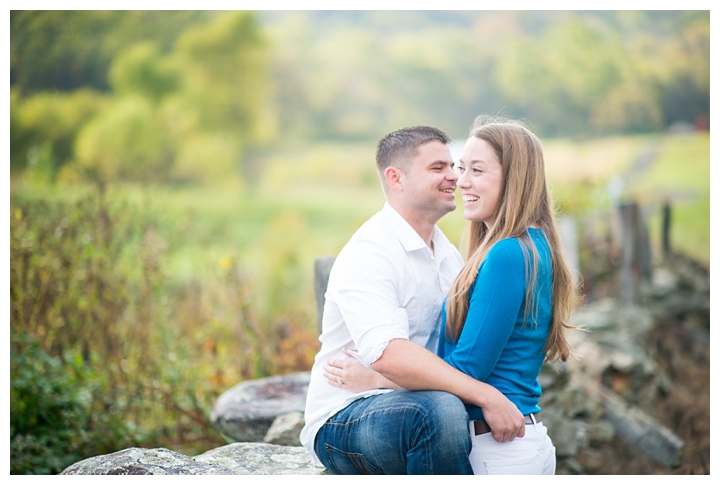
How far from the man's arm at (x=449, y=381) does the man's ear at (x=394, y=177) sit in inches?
27.7

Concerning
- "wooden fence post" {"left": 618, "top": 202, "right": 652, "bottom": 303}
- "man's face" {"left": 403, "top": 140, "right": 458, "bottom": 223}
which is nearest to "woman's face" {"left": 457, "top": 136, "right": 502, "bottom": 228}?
"man's face" {"left": 403, "top": 140, "right": 458, "bottom": 223}

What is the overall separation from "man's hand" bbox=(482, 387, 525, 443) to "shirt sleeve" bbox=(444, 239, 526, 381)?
7cm

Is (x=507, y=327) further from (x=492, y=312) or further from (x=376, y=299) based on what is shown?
(x=376, y=299)

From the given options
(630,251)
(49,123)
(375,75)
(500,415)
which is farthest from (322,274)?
(375,75)

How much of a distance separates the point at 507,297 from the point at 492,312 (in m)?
0.07

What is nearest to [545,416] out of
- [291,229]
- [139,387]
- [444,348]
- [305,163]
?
[444,348]

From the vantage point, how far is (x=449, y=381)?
209 centimetres

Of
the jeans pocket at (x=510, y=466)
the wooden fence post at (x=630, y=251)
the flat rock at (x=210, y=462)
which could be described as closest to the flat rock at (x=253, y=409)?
the flat rock at (x=210, y=462)

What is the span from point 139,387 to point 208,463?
1.80 metres

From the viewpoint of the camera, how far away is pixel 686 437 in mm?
4508

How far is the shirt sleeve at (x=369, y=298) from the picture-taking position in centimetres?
215

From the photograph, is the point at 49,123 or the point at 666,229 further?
the point at 49,123

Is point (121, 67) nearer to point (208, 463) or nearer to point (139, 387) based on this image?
point (139, 387)

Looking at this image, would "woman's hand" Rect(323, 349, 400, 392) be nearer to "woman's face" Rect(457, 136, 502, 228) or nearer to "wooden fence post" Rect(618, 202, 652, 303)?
"woman's face" Rect(457, 136, 502, 228)
